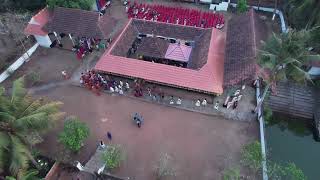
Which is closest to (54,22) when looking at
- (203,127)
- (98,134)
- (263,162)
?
(98,134)

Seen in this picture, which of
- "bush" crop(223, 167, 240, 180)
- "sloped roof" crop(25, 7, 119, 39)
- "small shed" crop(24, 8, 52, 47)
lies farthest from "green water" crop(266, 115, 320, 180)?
"small shed" crop(24, 8, 52, 47)

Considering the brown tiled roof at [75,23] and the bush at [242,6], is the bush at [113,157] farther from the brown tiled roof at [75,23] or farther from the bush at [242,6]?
the bush at [242,6]

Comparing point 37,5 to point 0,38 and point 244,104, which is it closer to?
point 0,38

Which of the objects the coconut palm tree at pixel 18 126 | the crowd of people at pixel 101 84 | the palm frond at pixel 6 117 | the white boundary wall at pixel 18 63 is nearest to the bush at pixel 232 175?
the coconut palm tree at pixel 18 126

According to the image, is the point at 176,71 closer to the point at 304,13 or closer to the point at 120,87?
the point at 120,87

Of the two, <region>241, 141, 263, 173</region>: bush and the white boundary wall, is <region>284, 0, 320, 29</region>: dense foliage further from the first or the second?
the white boundary wall

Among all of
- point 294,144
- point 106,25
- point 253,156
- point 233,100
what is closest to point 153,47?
point 106,25
